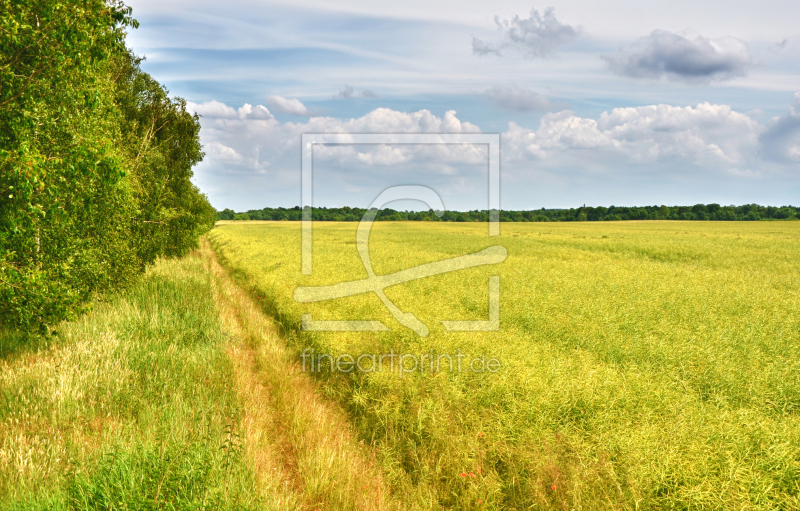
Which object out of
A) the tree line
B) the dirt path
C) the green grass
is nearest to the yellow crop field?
the dirt path

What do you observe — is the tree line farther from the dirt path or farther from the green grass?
the dirt path

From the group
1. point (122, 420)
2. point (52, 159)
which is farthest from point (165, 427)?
point (52, 159)

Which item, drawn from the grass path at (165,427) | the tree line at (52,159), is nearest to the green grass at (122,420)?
the grass path at (165,427)

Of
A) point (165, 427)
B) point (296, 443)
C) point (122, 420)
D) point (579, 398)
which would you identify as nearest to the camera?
point (165, 427)

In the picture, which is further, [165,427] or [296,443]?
[296,443]

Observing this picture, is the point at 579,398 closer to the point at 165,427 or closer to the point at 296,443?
the point at 296,443

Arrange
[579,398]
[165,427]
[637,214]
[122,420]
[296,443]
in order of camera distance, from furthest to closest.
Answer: [637,214] → [296,443] → [579,398] → [122,420] → [165,427]

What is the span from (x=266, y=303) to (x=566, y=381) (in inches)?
455

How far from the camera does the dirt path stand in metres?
5.29

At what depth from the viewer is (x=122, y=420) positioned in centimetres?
602

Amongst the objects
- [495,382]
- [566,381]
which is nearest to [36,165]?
[495,382]

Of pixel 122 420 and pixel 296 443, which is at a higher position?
pixel 122 420

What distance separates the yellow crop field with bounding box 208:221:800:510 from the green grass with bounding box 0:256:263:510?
223cm

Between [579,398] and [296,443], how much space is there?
14.6 ft
